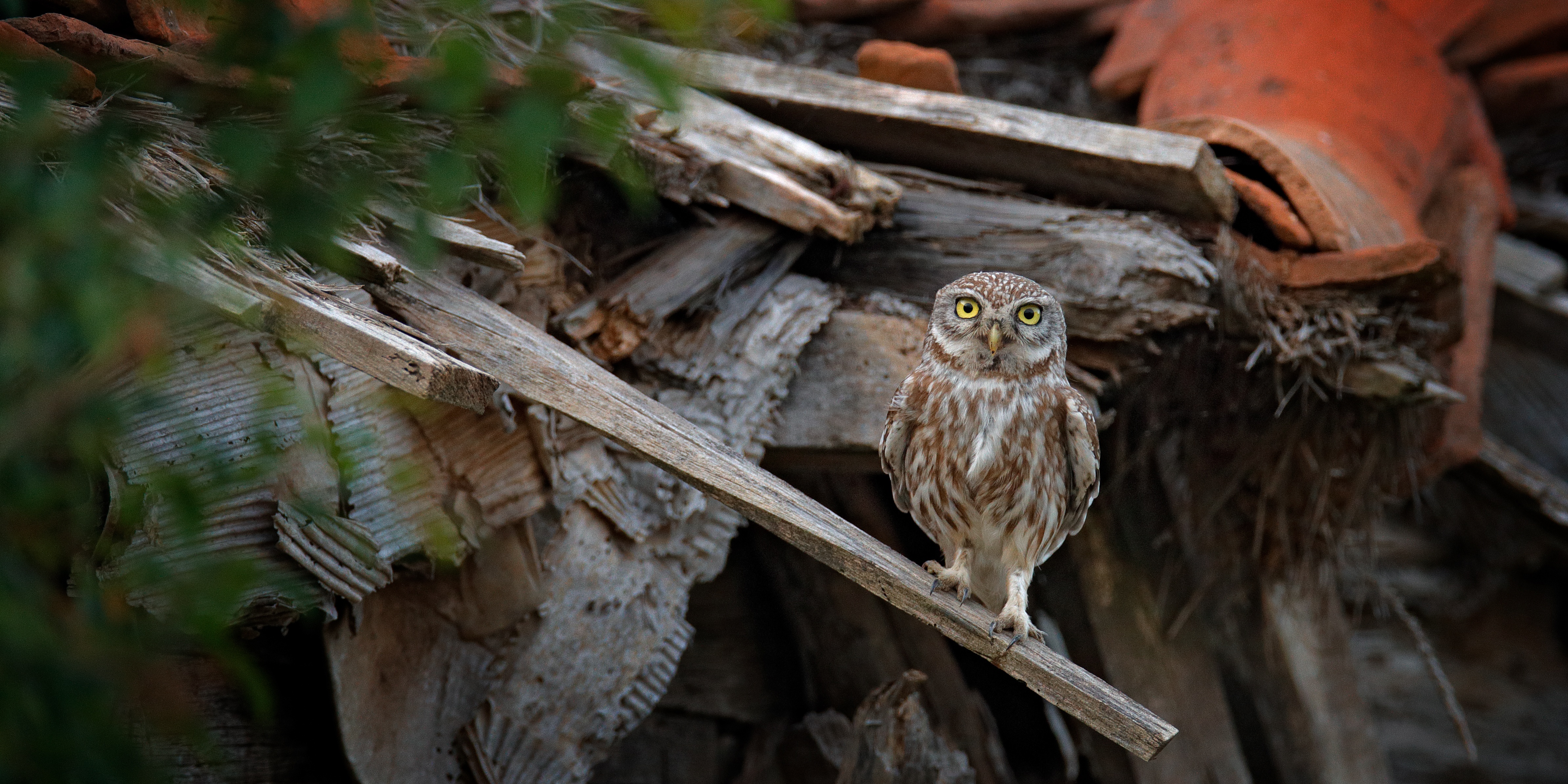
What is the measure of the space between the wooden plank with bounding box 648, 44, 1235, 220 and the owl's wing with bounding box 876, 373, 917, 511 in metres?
0.89

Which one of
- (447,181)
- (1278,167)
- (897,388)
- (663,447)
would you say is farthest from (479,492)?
(1278,167)

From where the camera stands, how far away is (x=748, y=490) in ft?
7.59

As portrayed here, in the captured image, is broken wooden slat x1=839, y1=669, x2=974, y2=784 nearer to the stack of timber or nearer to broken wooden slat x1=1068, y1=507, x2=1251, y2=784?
the stack of timber

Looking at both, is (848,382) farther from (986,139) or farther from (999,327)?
(986,139)

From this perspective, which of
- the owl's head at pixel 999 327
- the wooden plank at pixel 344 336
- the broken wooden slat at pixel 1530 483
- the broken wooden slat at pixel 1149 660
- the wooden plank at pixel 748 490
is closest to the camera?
the wooden plank at pixel 344 336

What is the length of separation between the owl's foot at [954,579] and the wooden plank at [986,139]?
1.29 m

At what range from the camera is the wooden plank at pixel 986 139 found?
10.9 ft

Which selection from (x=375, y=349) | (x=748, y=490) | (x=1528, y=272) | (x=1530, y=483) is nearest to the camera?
(x=375, y=349)

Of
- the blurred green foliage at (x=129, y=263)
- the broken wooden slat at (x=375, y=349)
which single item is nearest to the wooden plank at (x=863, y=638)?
the broken wooden slat at (x=375, y=349)

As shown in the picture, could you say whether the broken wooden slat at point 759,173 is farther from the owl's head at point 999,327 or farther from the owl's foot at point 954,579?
the owl's foot at point 954,579

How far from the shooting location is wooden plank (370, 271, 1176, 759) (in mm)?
2279

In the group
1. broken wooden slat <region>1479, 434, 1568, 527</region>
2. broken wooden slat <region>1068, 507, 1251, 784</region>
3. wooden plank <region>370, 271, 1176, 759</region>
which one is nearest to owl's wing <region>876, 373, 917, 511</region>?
wooden plank <region>370, 271, 1176, 759</region>

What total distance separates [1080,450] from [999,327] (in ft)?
1.29

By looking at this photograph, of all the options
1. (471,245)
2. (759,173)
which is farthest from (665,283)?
(471,245)
